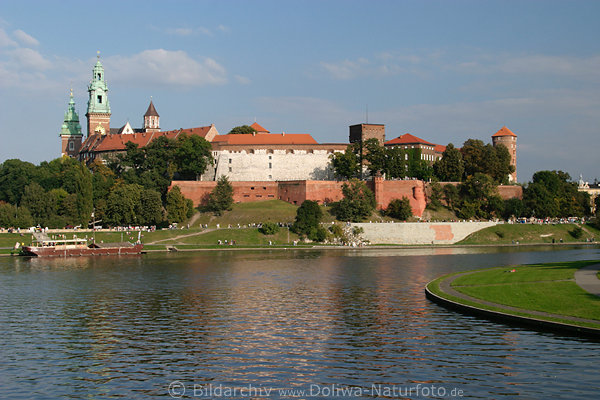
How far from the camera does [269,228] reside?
76.4 meters

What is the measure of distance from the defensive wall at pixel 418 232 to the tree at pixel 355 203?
1.85m

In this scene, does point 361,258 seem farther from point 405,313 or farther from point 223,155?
point 223,155

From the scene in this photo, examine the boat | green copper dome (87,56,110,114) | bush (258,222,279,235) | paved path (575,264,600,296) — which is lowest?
paved path (575,264,600,296)

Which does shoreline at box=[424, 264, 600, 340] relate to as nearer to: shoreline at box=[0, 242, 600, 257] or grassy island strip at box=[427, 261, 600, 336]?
grassy island strip at box=[427, 261, 600, 336]

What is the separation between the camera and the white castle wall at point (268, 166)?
97.4 meters

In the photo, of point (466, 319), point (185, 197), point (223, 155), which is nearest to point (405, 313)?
point (466, 319)

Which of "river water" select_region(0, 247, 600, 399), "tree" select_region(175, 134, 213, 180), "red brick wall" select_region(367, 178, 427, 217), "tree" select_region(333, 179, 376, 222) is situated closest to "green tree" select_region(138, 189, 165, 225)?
"tree" select_region(175, 134, 213, 180)

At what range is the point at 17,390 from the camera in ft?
59.6

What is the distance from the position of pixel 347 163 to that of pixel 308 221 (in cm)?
1657

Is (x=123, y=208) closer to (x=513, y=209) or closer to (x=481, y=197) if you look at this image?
(x=481, y=197)

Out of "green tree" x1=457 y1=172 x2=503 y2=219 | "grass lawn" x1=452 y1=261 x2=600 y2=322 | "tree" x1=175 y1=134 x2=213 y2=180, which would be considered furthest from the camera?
"tree" x1=175 y1=134 x2=213 y2=180

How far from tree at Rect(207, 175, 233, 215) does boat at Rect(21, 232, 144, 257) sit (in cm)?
1643

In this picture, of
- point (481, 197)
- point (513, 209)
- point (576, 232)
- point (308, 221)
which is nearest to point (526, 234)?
point (576, 232)

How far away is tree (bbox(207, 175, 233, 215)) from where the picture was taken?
273ft
